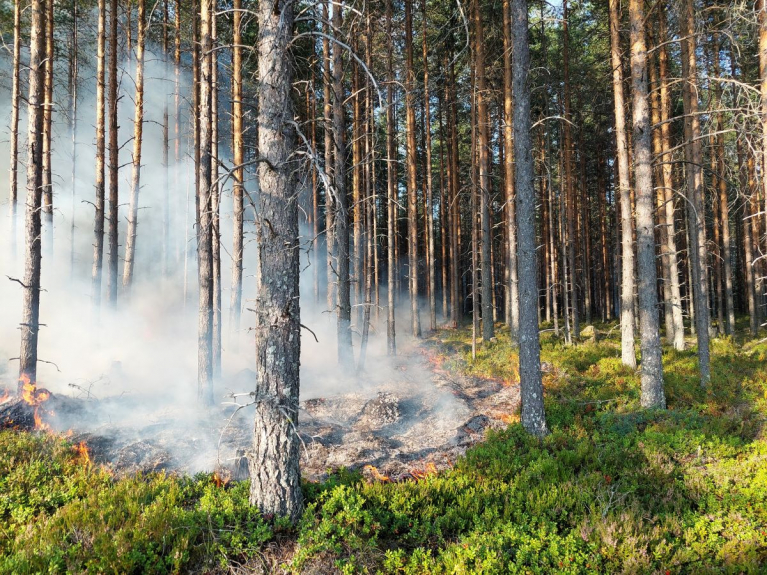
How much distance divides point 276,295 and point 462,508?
376cm

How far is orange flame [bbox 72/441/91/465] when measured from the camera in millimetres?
6586

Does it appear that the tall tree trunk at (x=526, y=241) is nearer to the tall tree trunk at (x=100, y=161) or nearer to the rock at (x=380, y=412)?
the rock at (x=380, y=412)

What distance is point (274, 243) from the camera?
15.9ft

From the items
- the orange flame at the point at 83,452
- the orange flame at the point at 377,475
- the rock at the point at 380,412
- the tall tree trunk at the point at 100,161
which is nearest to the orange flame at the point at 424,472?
the orange flame at the point at 377,475

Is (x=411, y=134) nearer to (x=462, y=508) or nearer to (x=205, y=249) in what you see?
(x=205, y=249)

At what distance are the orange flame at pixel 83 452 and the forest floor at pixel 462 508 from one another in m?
0.04

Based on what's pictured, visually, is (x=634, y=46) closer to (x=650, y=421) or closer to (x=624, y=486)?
(x=650, y=421)

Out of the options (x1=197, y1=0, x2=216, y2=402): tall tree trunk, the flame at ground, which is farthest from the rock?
the flame at ground

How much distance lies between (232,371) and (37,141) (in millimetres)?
8702

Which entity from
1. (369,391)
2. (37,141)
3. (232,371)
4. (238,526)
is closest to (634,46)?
(369,391)

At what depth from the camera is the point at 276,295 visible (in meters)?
4.84

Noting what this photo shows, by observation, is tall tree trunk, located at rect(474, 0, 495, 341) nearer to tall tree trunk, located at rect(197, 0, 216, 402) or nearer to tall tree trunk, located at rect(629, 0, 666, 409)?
tall tree trunk, located at rect(629, 0, 666, 409)

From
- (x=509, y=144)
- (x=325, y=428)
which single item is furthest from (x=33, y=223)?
(x=509, y=144)

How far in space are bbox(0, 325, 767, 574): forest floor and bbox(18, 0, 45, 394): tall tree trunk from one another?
7.98ft
